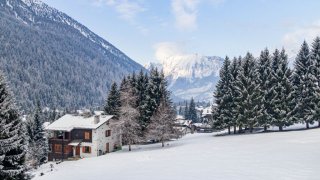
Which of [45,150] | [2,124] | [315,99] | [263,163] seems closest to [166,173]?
[263,163]

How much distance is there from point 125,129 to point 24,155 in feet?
103

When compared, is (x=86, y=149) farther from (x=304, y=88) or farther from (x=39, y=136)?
(x=304, y=88)

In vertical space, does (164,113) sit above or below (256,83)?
below

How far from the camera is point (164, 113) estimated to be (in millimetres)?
58344

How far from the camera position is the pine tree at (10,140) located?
24891 millimetres

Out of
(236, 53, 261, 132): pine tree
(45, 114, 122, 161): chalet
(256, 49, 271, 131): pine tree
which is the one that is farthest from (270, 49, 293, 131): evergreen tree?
(45, 114, 122, 161): chalet

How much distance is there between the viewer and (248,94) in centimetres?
6131

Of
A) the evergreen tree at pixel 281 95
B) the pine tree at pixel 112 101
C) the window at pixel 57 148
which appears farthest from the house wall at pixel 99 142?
the evergreen tree at pixel 281 95

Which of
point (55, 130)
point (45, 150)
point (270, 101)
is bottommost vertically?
point (45, 150)

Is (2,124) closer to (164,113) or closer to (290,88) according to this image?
(164,113)

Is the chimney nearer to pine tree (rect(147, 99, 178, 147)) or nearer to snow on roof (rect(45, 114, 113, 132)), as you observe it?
snow on roof (rect(45, 114, 113, 132))

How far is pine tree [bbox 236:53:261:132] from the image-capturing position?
6070 centimetres

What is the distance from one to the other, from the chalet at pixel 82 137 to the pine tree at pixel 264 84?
26.3 m

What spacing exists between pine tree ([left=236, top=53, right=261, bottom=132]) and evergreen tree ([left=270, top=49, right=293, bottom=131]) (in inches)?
107
